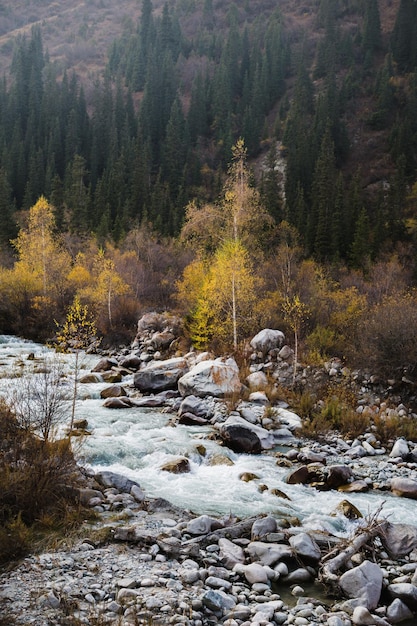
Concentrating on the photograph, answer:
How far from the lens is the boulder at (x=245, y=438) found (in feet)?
45.7

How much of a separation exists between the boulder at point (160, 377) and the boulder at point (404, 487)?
1100cm

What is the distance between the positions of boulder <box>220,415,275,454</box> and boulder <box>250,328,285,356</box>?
7574 mm

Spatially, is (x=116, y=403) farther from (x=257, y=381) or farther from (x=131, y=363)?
(x=131, y=363)

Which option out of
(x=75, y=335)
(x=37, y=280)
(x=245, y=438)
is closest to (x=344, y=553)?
(x=245, y=438)

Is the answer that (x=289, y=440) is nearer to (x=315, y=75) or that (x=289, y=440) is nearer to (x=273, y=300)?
(x=273, y=300)

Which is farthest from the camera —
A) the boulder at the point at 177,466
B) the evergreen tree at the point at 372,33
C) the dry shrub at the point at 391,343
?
the evergreen tree at the point at 372,33

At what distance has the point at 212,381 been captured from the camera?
1877 centimetres

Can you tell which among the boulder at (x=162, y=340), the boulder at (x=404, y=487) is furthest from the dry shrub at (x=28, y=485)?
the boulder at (x=162, y=340)

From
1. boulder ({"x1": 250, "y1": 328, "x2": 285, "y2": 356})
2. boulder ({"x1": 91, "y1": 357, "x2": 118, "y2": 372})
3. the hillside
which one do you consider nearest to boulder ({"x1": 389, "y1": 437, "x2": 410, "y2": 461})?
boulder ({"x1": 250, "y1": 328, "x2": 285, "y2": 356})

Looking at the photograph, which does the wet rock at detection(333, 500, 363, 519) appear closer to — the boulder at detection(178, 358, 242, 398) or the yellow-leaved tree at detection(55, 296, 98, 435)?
the yellow-leaved tree at detection(55, 296, 98, 435)

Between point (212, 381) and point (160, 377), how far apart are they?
10.1 ft

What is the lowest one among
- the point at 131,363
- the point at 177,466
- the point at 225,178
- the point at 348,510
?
the point at 131,363

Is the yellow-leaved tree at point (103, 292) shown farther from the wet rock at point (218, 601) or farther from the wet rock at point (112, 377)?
the wet rock at point (218, 601)

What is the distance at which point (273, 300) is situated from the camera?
25922 millimetres
